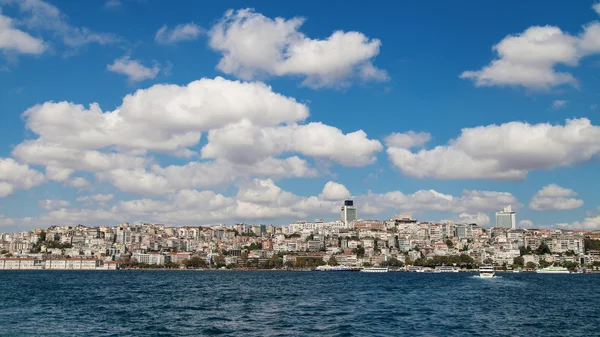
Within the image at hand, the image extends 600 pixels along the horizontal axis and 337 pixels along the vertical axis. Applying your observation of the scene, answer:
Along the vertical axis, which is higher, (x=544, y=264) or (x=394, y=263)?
(x=544, y=264)

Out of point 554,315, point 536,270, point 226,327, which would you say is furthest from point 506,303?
point 536,270

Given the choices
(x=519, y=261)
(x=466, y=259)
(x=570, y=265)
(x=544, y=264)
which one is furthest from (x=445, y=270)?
(x=570, y=265)

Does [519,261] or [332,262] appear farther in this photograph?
[332,262]

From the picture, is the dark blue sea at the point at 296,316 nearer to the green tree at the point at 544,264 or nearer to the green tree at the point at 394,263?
the green tree at the point at 544,264

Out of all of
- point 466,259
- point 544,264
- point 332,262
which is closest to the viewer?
point 544,264

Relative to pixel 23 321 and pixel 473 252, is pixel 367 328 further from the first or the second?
pixel 473 252

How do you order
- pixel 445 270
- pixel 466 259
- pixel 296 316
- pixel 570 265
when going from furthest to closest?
pixel 466 259, pixel 445 270, pixel 570 265, pixel 296 316

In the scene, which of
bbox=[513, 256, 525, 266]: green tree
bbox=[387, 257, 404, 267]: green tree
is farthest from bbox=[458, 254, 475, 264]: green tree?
bbox=[387, 257, 404, 267]: green tree

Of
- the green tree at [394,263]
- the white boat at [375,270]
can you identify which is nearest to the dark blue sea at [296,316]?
the white boat at [375,270]

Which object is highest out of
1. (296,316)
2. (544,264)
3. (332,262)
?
(296,316)

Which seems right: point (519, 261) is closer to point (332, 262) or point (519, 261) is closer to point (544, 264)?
point (544, 264)

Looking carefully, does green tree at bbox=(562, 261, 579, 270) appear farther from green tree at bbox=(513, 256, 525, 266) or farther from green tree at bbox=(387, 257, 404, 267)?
green tree at bbox=(387, 257, 404, 267)
